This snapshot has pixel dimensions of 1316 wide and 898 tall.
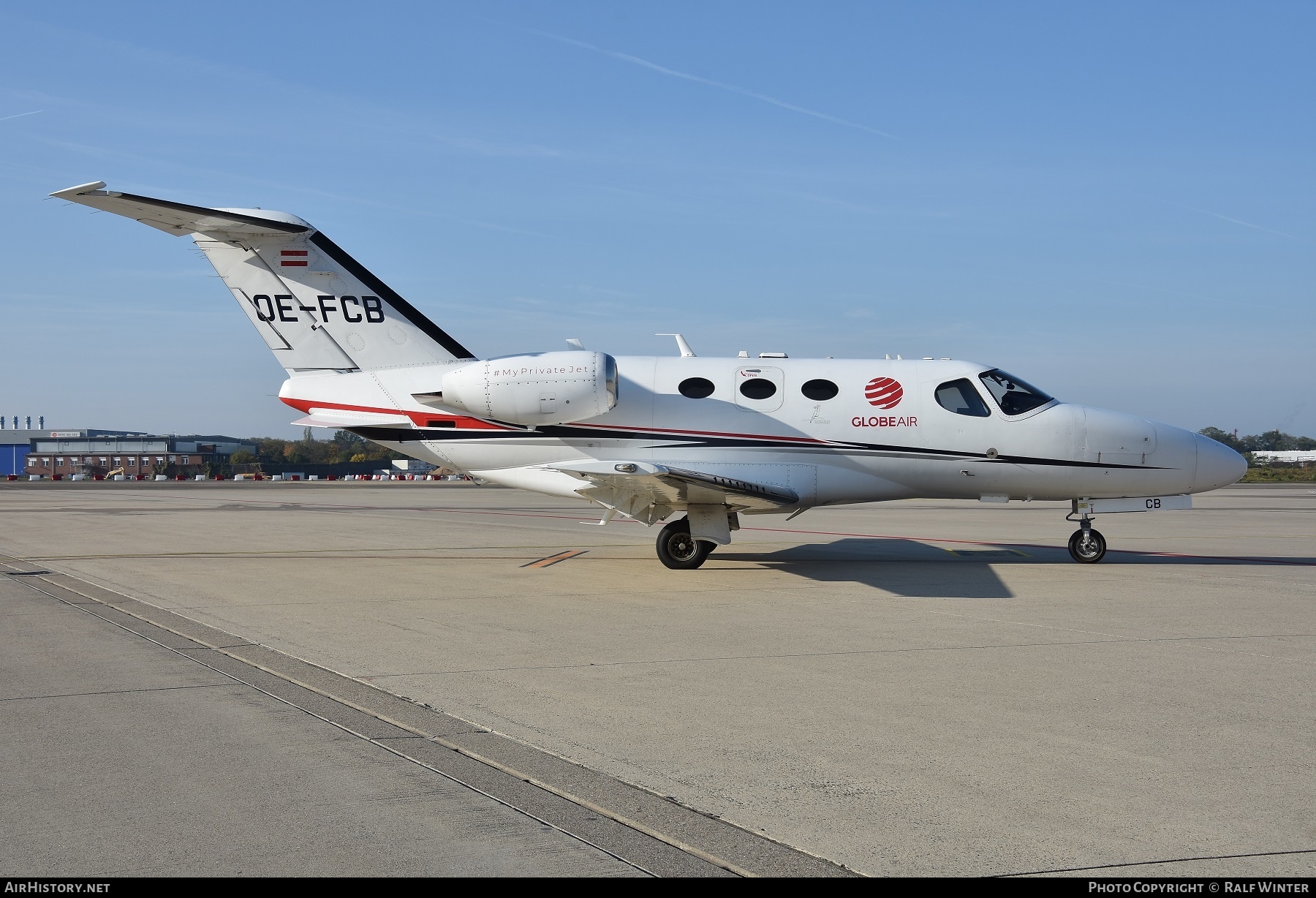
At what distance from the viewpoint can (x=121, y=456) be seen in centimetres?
11238

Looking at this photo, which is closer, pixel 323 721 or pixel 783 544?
pixel 323 721

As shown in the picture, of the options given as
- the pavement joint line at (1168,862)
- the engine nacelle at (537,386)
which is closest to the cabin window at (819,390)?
the engine nacelle at (537,386)

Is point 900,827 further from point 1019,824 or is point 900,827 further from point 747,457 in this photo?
point 747,457

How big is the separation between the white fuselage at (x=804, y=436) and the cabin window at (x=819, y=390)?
7 centimetres

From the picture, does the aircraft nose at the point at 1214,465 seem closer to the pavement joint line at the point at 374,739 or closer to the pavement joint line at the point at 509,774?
the pavement joint line at the point at 509,774

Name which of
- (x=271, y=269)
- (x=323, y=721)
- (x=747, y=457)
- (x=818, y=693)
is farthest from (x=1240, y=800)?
(x=271, y=269)

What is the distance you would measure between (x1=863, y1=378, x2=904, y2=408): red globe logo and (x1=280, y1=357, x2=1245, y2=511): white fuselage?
0.09 ft

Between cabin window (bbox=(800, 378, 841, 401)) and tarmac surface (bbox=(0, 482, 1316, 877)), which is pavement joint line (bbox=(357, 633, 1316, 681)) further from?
cabin window (bbox=(800, 378, 841, 401))

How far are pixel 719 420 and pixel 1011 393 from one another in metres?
4.37

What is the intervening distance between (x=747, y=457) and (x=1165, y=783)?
10113 millimetres

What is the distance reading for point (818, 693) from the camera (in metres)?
7.04

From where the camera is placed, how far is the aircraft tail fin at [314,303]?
49.4 ft

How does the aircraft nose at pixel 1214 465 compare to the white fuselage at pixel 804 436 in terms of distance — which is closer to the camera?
the white fuselage at pixel 804 436

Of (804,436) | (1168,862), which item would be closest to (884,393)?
(804,436)
